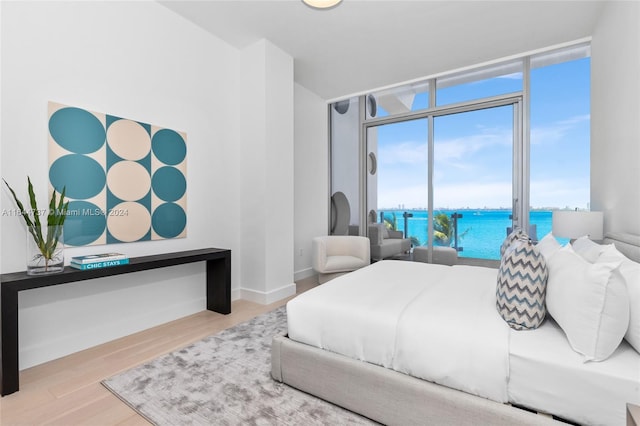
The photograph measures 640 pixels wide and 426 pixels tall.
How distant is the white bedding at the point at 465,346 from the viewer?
1.08m

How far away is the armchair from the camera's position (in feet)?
15.7

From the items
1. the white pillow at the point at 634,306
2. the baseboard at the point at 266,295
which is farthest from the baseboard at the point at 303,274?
the white pillow at the point at 634,306

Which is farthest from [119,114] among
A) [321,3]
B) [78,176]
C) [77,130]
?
[321,3]

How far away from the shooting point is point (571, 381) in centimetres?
110

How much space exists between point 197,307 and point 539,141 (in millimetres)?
4350

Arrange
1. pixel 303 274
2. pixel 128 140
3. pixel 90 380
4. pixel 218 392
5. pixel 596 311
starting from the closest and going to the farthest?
pixel 596 311 < pixel 218 392 < pixel 90 380 < pixel 128 140 < pixel 303 274

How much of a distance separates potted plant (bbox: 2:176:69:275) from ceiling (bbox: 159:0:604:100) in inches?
82.5

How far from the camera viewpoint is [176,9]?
2.90 meters

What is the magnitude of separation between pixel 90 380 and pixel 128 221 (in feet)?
3.97

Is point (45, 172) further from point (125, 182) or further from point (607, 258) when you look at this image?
point (607, 258)

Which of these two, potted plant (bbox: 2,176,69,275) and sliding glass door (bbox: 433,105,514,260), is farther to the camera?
sliding glass door (bbox: 433,105,514,260)

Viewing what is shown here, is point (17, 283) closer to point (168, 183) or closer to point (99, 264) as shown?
point (99, 264)

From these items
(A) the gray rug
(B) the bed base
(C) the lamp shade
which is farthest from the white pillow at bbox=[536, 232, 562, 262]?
(A) the gray rug

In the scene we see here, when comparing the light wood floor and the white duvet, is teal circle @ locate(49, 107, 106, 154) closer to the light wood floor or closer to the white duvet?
the light wood floor
